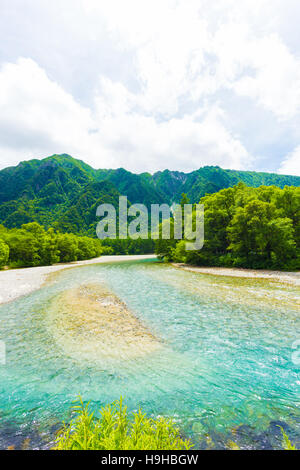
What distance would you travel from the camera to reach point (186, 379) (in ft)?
25.5

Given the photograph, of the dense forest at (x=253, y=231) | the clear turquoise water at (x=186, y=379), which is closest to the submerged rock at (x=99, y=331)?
the clear turquoise water at (x=186, y=379)

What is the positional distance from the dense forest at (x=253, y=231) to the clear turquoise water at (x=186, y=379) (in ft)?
70.8

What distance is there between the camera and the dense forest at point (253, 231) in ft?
107

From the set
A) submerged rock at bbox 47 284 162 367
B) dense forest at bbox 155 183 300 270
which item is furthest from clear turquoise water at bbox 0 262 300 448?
dense forest at bbox 155 183 300 270

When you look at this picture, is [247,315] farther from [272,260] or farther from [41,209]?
[41,209]

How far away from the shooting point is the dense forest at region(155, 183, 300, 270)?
32.6 meters

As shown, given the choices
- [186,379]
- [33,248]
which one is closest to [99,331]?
[186,379]

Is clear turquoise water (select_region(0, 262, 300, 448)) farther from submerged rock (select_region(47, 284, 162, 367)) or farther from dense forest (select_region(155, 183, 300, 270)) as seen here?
dense forest (select_region(155, 183, 300, 270))

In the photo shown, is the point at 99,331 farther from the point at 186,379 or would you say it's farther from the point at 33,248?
the point at 33,248

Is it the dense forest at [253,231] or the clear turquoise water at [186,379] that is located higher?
the dense forest at [253,231]

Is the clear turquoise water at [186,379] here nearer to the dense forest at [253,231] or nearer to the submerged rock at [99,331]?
the submerged rock at [99,331]

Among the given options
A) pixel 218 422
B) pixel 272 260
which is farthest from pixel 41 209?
pixel 218 422
